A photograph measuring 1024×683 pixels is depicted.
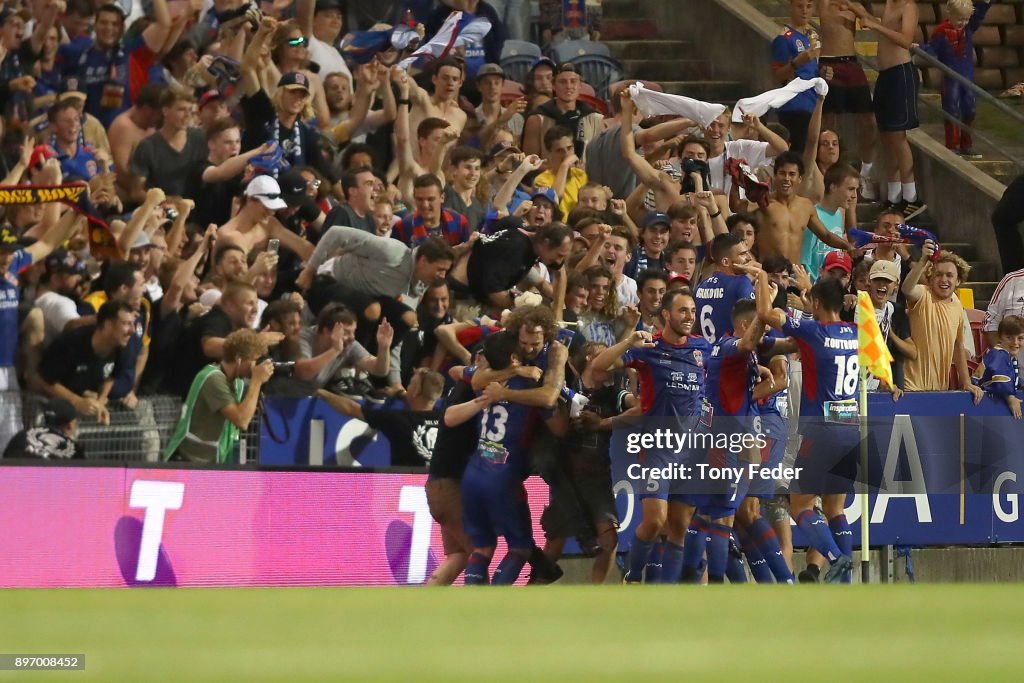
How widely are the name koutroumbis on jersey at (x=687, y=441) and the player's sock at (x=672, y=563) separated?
636 millimetres

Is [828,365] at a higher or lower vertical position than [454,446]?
higher

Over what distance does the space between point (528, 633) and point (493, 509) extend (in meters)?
2.64

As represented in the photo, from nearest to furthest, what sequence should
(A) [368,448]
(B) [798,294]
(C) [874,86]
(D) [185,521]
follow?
(D) [185,521], (A) [368,448], (B) [798,294], (C) [874,86]

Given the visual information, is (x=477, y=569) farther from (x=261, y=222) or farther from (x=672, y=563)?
(x=261, y=222)

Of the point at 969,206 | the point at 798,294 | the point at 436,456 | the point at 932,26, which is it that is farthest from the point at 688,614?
the point at 932,26

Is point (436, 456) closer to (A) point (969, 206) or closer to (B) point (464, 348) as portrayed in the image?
(B) point (464, 348)

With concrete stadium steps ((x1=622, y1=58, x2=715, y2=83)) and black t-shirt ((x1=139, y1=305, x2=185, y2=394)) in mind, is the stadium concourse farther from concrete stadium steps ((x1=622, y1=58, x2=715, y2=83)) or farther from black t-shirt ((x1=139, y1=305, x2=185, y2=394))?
concrete stadium steps ((x1=622, y1=58, x2=715, y2=83))

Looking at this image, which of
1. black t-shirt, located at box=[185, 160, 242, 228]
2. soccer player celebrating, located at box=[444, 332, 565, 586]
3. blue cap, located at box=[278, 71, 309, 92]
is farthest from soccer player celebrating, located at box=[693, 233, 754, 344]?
black t-shirt, located at box=[185, 160, 242, 228]

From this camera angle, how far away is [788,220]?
15055mm

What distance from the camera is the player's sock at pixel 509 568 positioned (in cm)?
1188

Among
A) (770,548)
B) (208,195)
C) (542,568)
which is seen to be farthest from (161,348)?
(770,548)

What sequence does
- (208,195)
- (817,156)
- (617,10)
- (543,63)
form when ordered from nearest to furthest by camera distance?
1. (208,195)
2. (543,63)
3. (817,156)
4. (617,10)

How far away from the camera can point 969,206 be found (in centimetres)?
1767

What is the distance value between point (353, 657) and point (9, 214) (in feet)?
18.7
